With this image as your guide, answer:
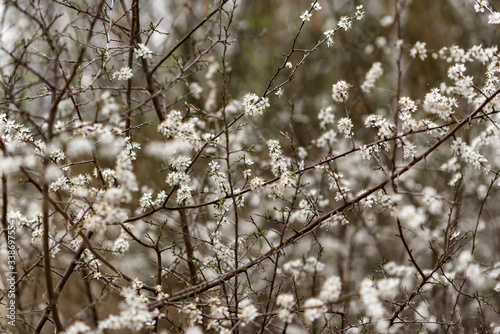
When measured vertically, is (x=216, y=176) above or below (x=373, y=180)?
below

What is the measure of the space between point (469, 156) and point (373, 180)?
4.03m

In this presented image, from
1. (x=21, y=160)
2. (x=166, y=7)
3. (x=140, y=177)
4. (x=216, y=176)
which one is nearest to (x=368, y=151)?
(x=216, y=176)

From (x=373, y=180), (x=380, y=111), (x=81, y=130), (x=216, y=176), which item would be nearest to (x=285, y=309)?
(x=216, y=176)

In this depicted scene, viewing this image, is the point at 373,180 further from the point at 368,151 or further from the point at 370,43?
the point at 368,151

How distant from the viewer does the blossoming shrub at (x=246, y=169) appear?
2.20 m

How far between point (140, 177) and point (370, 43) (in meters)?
3.80

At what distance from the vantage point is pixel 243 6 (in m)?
7.25

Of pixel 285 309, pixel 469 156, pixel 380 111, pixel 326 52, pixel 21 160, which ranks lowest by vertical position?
pixel 285 309

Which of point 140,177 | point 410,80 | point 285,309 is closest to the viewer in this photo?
point 285,309

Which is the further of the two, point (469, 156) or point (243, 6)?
point (243, 6)

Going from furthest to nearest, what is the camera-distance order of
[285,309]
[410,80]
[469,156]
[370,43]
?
1. [410,80]
2. [370,43]
3. [469,156]
4. [285,309]

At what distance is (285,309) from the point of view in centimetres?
194

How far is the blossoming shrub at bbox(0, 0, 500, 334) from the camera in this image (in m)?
2.20

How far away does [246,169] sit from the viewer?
2.68 metres
